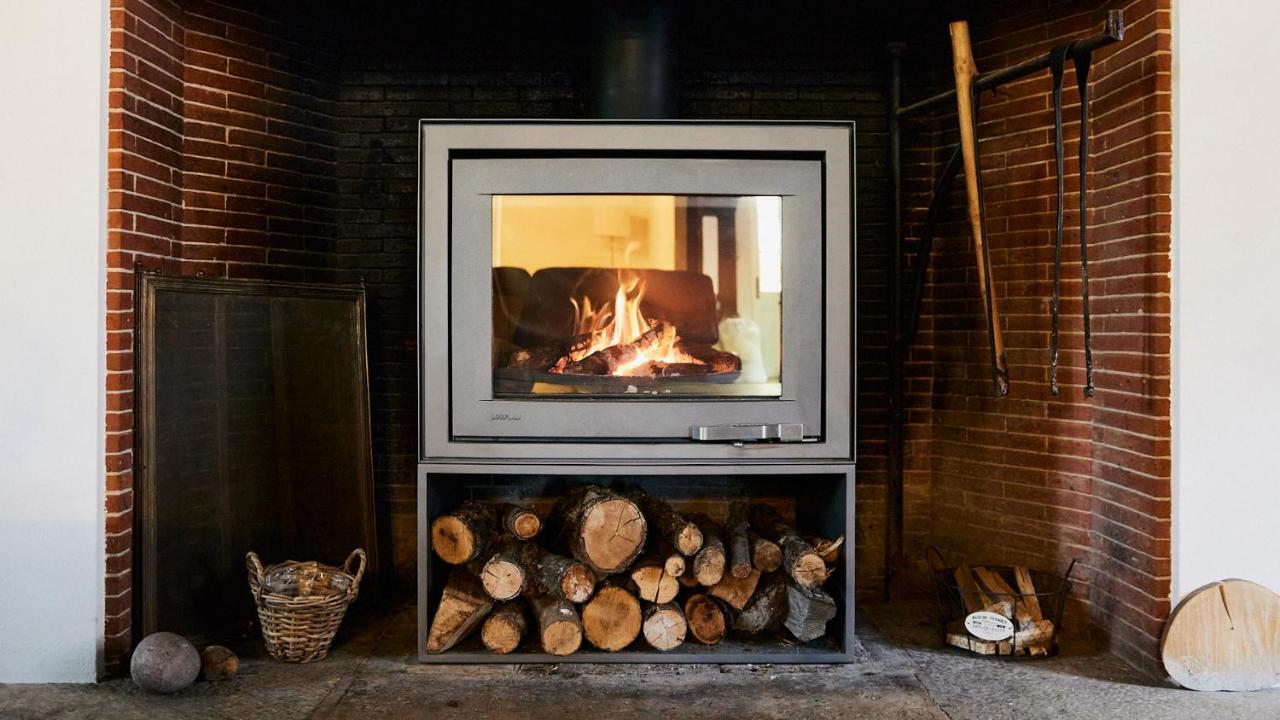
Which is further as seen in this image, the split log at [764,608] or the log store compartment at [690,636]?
the split log at [764,608]

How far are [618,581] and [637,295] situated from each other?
2.88 ft

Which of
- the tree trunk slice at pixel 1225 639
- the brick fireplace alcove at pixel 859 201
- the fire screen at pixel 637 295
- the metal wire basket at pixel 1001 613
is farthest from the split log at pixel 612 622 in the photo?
the tree trunk slice at pixel 1225 639

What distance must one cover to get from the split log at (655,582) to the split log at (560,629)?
0.21 metres

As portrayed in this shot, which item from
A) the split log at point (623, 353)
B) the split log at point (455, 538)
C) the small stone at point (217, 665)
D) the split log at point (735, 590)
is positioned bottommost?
the small stone at point (217, 665)

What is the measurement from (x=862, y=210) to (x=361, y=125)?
1972 mm

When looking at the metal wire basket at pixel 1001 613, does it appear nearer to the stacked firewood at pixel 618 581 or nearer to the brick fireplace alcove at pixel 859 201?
the brick fireplace alcove at pixel 859 201

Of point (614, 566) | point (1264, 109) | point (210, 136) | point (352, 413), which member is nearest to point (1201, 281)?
point (1264, 109)

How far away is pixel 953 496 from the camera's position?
3482 mm

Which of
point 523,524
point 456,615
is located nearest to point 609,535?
point 523,524

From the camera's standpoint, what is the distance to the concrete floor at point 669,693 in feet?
7.86

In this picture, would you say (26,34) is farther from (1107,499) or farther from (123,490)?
(1107,499)

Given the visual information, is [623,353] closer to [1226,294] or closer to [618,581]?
[618,581]

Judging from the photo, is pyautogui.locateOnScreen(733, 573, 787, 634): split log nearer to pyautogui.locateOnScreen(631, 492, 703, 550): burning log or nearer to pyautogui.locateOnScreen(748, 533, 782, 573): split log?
pyautogui.locateOnScreen(748, 533, 782, 573): split log

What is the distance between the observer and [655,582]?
2764 millimetres
